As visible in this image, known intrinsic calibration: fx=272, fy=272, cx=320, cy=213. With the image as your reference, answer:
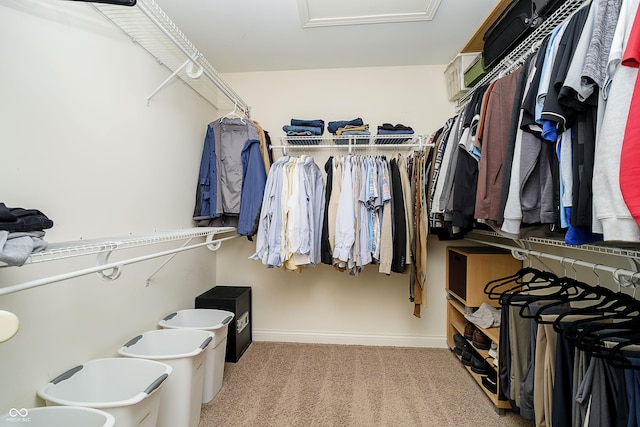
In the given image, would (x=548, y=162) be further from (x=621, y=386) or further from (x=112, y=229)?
(x=112, y=229)

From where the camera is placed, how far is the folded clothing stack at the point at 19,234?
64 centimetres

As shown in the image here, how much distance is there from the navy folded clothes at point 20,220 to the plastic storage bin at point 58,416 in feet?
2.00

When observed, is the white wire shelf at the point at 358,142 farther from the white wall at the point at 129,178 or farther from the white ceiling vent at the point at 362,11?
the white ceiling vent at the point at 362,11

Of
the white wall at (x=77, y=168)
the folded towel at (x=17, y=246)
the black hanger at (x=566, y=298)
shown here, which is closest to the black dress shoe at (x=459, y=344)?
the black hanger at (x=566, y=298)

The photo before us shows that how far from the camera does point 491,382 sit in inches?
65.5

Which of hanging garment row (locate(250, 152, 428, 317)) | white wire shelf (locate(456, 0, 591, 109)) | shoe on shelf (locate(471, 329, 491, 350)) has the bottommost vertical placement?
shoe on shelf (locate(471, 329, 491, 350))

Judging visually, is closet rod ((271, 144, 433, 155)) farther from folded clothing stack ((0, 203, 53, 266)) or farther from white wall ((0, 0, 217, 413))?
folded clothing stack ((0, 203, 53, 266))

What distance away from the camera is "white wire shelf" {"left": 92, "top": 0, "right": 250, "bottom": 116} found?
1.29 meters

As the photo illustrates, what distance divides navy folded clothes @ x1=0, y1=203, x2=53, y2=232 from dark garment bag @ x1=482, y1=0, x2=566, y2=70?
2118mm

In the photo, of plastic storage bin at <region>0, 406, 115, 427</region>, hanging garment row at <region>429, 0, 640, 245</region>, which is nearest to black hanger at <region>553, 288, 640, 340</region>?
hanging garment row at <region>429, 0, 640, 245</region>

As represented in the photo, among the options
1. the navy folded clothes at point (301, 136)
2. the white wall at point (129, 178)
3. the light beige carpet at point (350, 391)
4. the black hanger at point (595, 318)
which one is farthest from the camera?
the navy folded clothes at point (301, 136)

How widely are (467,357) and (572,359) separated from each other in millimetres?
1115

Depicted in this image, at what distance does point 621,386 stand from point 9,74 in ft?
7.11

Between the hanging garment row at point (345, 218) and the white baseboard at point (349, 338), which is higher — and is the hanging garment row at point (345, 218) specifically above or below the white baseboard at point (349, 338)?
above
